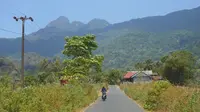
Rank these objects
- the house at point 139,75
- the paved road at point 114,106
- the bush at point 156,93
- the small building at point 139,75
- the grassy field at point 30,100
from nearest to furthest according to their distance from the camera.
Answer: the grassy field at point 30,100
the bush at point 156,93
the paved road at point 114,106
the house at point 139,75
the small building at point 139,75

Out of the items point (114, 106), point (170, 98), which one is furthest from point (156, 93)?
point (114, 106)

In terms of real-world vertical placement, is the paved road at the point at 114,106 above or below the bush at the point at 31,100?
below

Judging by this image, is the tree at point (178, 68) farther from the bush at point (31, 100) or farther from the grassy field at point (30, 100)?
the grassy field at point (30, 100)

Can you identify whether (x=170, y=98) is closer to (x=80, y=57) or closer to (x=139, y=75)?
(x=80, y=57)

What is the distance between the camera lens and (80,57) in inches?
1603

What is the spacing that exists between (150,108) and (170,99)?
416 cm

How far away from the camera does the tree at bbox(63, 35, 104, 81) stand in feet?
133

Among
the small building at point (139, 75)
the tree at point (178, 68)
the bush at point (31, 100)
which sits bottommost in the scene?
the small building at point (139, 75)

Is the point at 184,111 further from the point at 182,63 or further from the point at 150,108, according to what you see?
the point at 182,63

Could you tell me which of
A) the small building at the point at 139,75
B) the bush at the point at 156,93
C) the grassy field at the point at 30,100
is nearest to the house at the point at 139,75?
the small building at the point at 139,75

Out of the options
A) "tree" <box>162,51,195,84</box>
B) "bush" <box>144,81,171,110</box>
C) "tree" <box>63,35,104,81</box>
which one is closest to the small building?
"tree" <box>162,51,195,84</box>

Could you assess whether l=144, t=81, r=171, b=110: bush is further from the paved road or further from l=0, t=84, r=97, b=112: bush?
l=0, t=84, r=97, b=112: bush

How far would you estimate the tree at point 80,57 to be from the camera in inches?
1601

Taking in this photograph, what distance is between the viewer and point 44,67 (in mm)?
Answer: 83250
